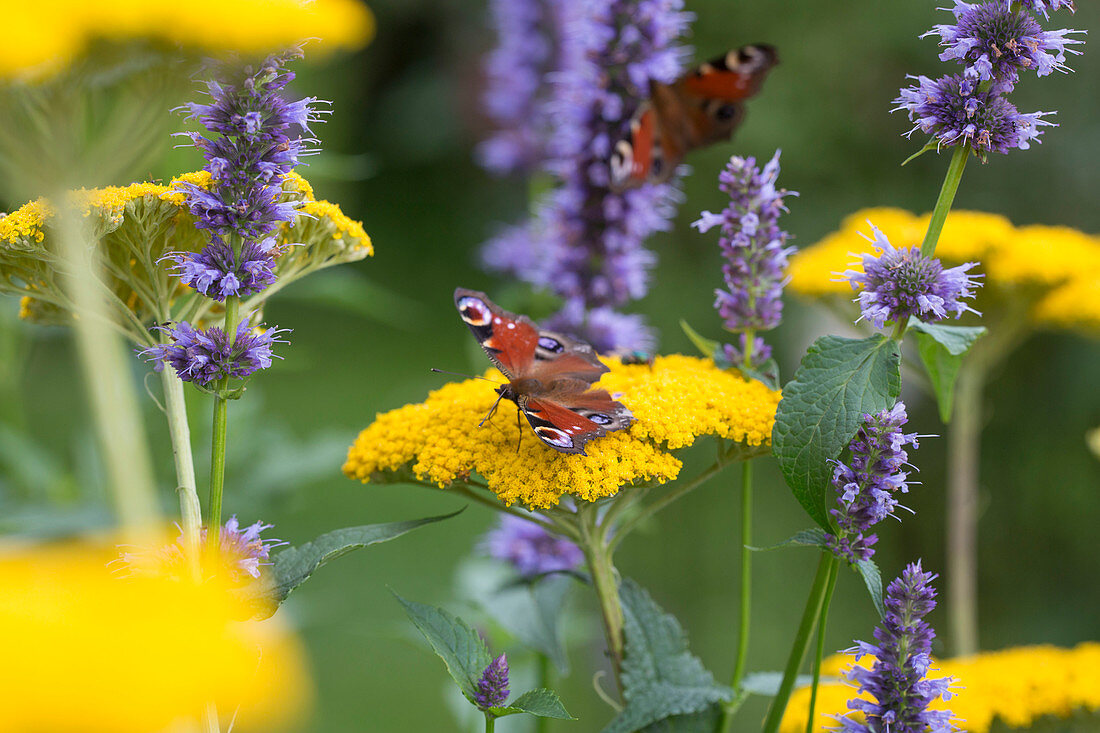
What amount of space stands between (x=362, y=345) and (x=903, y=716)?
6.50 m

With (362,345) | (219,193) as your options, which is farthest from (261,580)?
(362,345)

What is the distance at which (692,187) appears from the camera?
4.18 meters

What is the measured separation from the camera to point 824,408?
84cm

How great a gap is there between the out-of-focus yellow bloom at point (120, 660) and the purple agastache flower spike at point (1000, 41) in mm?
796

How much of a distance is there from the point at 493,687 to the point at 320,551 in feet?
0.73

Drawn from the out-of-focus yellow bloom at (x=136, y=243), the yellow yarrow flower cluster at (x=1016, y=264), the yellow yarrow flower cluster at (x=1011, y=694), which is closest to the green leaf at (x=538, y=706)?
the yellow yarrow flower cluster at (x=1011, y=694)

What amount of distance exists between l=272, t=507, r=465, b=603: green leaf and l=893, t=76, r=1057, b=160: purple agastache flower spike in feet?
2.10

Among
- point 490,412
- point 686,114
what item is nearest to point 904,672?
point 490,412

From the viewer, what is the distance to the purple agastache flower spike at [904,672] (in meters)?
0.83

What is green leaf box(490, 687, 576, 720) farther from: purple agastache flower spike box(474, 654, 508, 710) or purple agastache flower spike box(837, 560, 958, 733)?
purple agastache flower spike box(837, 560, 958, 733)

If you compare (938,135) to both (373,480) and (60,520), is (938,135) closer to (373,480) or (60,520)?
(373,480)

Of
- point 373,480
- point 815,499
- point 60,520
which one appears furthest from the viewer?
point 60,520

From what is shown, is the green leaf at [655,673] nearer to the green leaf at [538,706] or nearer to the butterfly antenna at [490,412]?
the green leaf at [538,706]

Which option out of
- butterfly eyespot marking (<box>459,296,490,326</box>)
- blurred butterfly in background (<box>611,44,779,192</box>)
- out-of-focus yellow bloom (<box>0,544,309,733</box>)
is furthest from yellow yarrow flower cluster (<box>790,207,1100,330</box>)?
out-of-focus yellow bloom (<box>0,544,309,733</box>)
